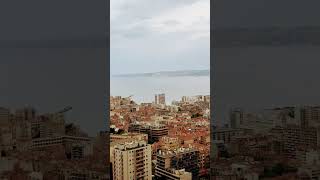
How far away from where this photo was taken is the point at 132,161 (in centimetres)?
283

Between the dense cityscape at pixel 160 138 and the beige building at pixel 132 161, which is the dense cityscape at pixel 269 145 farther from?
the beige building at pixel 132 161

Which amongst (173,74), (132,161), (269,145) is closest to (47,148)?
(132,161)

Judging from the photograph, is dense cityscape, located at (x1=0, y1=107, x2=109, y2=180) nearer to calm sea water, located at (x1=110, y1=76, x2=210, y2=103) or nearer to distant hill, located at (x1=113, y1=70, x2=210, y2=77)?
calm sea water, located at (x1=110, y1=76, x2=210, y2=103)

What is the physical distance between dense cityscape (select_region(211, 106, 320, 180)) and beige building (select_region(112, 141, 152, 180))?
1.69 ft

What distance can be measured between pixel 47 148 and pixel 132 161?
1.97 ft

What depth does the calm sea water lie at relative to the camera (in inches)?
107

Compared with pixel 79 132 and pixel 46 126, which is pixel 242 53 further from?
pixel 46 126

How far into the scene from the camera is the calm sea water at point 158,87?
107 inches

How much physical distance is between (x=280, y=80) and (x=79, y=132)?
1398 millimetres

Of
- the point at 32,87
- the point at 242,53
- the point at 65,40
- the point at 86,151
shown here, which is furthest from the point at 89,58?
the point at 242,53

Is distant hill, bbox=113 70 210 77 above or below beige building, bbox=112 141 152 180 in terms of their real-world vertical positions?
above

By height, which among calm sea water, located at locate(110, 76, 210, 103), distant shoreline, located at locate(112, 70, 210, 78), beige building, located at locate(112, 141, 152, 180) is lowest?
beige building, located at locate(112, 141, 152, 180)

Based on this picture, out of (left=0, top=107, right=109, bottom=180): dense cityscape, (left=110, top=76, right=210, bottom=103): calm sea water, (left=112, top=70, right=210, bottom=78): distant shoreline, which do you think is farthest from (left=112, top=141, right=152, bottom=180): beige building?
(left=112, top=70, right=210, bottom=78): distant shoreline

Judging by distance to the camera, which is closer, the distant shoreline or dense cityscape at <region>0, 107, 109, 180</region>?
dense cityscape at <region>0, 107, 109, 180</region>
